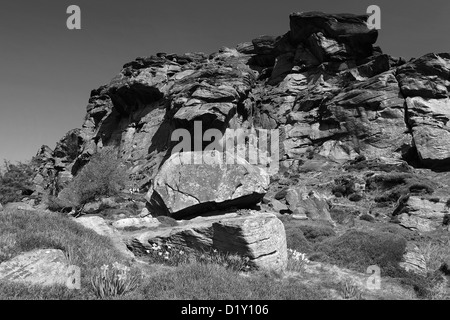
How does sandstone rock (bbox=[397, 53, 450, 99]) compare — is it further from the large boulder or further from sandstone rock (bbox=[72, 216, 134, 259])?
sandstone rock (bbox=[72, 216, 134, 259])

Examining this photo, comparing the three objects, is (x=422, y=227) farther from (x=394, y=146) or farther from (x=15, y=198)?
(x=15, y=198)

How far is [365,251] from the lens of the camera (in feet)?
44.3

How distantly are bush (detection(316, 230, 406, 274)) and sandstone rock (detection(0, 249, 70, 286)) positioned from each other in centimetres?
998

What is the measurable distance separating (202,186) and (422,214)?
19.7 m

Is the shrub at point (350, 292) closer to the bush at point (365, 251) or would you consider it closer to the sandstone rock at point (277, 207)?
the bush at point (365, 251)

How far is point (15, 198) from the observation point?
5041cm

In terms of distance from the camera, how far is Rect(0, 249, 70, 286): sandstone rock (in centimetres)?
780
